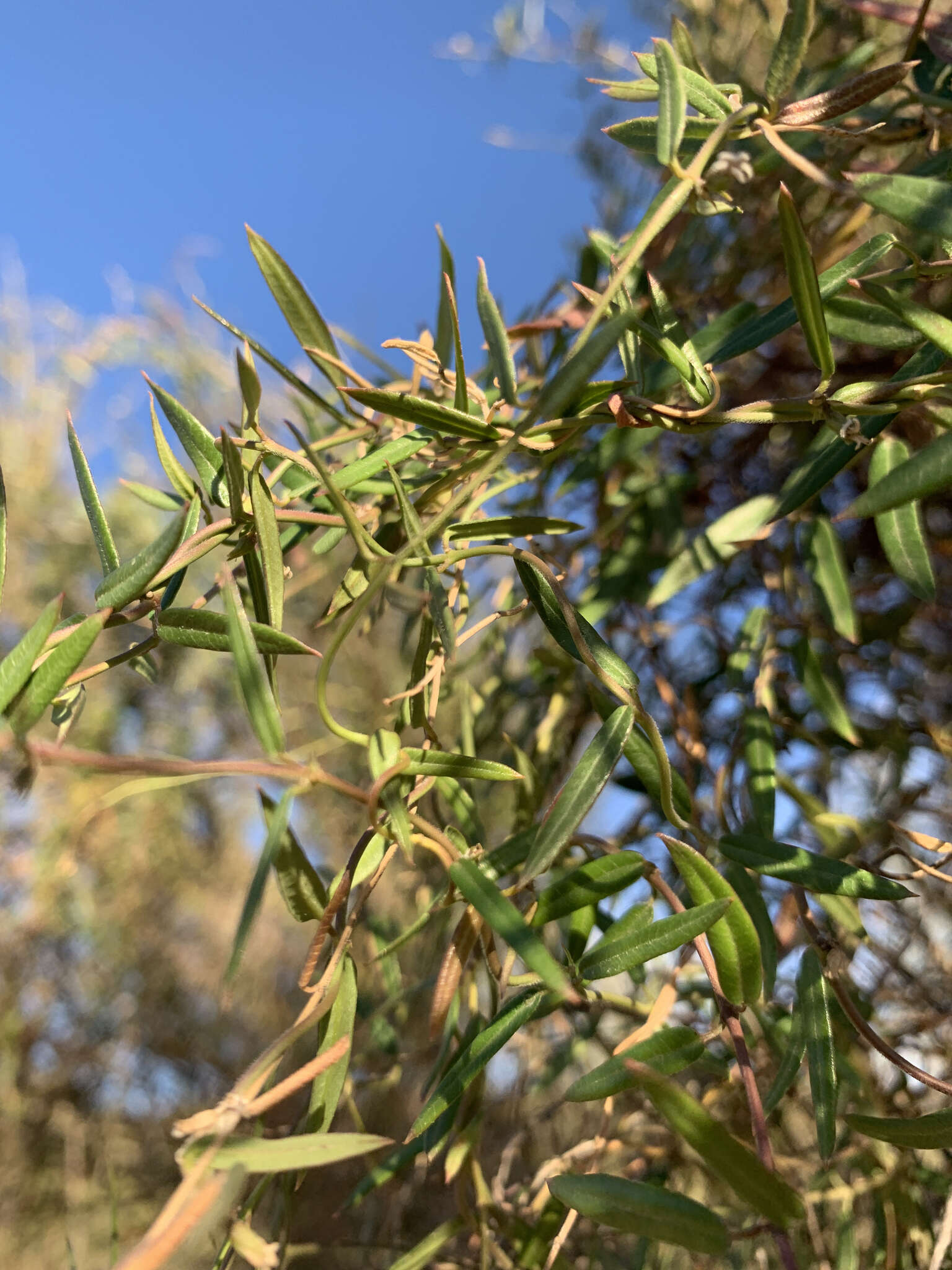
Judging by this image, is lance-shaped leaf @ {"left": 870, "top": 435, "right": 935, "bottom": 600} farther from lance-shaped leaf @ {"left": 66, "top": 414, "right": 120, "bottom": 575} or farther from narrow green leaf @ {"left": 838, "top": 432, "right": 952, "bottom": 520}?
lance-shaped leaf @ {"left": 66, "top": 414, "right": 120, "bottom": 575}

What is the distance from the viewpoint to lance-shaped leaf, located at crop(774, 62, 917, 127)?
22cm

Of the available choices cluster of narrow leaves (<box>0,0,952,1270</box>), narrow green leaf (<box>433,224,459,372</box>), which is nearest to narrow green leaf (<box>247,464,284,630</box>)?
cluster of narrow leaves (<box>0,0,952,1270</box>)

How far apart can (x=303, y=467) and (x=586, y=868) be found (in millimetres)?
128

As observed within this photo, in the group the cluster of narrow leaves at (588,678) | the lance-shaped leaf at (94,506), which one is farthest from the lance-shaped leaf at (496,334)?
the lance-shaped leaf at (94,506)

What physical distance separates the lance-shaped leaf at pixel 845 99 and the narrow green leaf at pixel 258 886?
7.8 inches

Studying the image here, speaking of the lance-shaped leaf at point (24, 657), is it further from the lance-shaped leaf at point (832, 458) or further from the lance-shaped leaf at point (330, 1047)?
the lance-shaped leaf at point (832, 458)

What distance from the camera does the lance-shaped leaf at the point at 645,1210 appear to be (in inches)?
6.4

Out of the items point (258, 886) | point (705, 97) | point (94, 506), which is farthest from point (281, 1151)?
point (705, 97)

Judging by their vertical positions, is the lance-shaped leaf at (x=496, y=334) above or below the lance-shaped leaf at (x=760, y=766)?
above

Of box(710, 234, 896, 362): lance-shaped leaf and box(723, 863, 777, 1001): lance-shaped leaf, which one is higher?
box(710, 234, 896, 362): lance-shaped leaf

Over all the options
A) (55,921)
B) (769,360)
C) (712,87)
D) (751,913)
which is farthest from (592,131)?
(55,921)

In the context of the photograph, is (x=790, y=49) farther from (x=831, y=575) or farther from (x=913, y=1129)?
(x=913, y=1129)

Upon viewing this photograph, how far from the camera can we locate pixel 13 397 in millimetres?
1314

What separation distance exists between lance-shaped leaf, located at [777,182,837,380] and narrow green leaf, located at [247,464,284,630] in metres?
0.13
